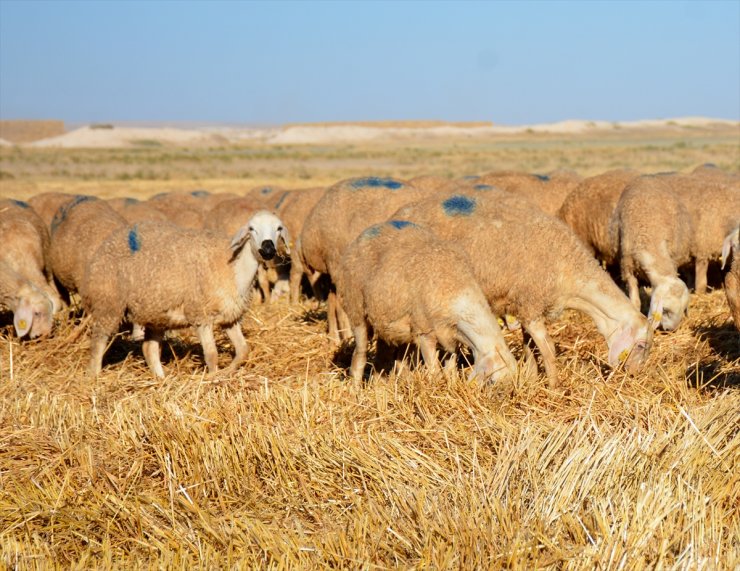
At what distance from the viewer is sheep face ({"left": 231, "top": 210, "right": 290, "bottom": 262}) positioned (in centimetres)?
926

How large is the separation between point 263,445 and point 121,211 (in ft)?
30.1

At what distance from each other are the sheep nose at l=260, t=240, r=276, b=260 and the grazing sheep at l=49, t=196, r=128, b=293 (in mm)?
2892

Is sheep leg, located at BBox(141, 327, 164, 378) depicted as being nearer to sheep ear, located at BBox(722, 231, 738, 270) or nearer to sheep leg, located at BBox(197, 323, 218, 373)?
sheep leg, located at BBox(197, 323, 218, 373)

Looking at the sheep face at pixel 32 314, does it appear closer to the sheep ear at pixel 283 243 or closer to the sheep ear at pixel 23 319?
the sheep ear at pixel 23 319

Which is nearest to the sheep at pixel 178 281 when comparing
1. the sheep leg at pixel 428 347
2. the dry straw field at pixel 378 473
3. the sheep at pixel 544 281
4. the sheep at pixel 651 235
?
the dry straw field at pixel 378 473

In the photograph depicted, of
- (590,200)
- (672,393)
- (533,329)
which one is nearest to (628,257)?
(590,200)

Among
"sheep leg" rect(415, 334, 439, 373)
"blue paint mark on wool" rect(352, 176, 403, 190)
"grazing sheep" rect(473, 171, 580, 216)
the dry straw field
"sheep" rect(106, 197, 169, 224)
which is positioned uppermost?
"blue paint mark on wool" rect(352, 176, 403, 190)

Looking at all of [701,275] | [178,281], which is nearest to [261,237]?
[178,281]

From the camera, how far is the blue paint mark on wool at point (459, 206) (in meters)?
9.52

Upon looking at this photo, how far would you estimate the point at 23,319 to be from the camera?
1063 cm

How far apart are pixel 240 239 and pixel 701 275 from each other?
713cm

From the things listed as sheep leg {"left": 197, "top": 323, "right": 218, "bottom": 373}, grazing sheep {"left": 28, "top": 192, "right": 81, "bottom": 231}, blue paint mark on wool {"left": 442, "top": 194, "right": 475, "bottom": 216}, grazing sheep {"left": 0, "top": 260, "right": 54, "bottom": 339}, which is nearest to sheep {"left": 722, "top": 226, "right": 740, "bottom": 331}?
blue paint mark on wool {"left": 442, "top": 194, "right": 475, "bottom": 216}

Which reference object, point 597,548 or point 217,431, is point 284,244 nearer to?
point 217,431

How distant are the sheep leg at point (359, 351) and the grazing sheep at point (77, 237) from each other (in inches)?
163
